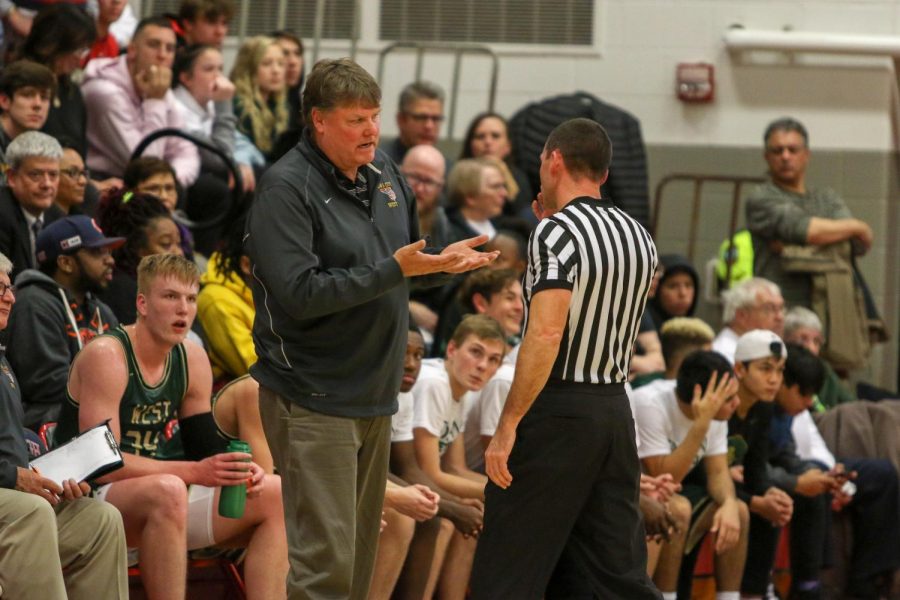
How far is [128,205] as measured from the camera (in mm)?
5988

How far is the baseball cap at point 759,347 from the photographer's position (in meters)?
6.73

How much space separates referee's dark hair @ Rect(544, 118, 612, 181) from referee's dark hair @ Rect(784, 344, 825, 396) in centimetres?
302

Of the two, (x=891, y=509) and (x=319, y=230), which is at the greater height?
(x=319, y=230)

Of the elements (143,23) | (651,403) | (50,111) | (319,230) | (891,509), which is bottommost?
(891,509)

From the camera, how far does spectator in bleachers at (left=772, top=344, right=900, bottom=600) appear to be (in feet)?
23.5

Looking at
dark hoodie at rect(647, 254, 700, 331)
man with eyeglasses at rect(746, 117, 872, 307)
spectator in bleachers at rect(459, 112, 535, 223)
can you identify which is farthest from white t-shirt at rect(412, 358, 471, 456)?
man with eyeglasses at rect(746, 117, 872, 307)

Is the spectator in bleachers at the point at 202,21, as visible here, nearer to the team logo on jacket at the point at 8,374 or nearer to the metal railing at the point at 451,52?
the metal railing at the point at 451,52

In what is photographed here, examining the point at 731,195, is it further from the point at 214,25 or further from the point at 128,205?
the point at 128,205

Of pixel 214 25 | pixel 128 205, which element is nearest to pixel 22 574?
pixel 128 205

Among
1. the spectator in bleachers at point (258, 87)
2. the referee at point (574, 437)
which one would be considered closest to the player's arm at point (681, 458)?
the referee at point (574, 437)

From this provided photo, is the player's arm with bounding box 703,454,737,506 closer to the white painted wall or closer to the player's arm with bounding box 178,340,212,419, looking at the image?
the player's arm with bounding box 178,340,212,419

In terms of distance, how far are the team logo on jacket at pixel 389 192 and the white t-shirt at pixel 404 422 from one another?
164cm

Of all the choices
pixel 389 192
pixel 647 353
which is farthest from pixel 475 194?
pixel 389 192

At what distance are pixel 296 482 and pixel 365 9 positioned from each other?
691 centimetres
